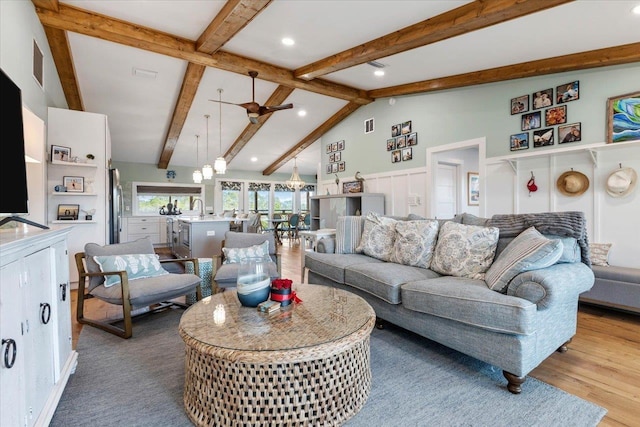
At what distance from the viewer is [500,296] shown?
6.22 ft

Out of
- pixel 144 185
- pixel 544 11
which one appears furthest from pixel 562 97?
pixel 144 185

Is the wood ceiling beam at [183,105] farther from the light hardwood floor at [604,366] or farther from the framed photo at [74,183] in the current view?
the light hardwood floor at [604,366]

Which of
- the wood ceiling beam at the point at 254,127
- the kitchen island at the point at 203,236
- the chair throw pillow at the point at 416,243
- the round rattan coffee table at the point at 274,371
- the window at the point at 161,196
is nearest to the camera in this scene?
the round rattan coffee table at the point at 274,371

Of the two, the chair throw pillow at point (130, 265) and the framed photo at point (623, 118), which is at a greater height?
the framed photo at point (623, 118)

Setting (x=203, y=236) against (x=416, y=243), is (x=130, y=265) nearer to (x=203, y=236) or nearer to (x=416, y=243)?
(x=203, y=236)

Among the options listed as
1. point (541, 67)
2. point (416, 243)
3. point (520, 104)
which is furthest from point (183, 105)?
point (541, 67)

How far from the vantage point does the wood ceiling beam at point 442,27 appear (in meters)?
2.62

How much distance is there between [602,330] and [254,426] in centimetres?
305

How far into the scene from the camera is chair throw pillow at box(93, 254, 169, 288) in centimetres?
273

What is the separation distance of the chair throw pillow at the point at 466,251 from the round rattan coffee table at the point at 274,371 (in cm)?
125

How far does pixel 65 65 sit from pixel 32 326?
15.3 feet

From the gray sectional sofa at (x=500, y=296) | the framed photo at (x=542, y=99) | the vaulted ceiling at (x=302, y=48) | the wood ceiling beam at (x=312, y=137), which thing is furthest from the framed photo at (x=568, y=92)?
the wood ceiling beam at (x=312, y=137)

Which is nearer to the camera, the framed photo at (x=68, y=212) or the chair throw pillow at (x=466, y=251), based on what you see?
the chair throw pillow at (x=466, y=251)

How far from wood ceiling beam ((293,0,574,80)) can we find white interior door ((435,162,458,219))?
8.09 ft
